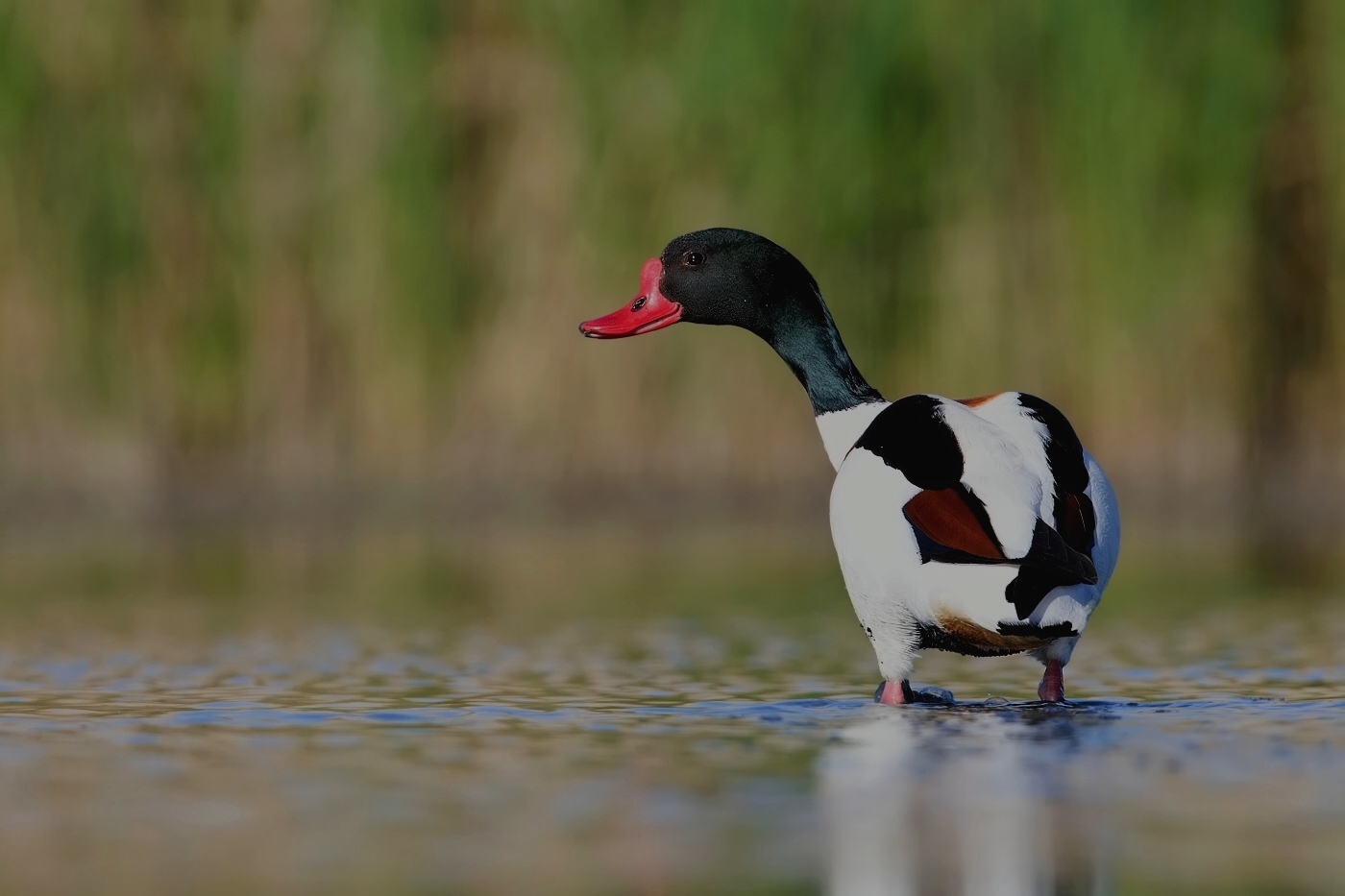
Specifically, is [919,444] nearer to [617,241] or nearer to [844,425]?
[844,425]

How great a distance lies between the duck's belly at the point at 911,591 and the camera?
19.2 ft

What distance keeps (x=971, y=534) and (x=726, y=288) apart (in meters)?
2.12

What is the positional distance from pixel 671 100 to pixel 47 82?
11.3ft

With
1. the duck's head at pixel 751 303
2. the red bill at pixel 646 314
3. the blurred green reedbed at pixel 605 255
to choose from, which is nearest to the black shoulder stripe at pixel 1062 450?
the duck's head at pixel 751 303

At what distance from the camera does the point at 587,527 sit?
12.3 metres

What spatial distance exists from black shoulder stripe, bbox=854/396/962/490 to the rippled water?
0.63 m

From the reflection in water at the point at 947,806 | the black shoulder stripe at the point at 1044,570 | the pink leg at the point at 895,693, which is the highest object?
the black shoulder stripe at the point at 1044,570

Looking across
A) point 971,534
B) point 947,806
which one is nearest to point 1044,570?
point 971,534

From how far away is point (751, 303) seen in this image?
7.63m

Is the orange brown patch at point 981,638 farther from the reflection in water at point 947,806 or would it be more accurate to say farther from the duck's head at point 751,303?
the duck's head at point 751,303

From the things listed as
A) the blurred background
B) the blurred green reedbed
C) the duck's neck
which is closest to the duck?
the duck's neck

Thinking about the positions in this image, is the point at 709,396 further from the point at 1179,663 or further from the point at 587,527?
the point at 1179,663

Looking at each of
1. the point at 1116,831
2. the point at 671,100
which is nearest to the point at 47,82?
the point at 671,100

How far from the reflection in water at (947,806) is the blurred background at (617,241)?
6817 millimetres
